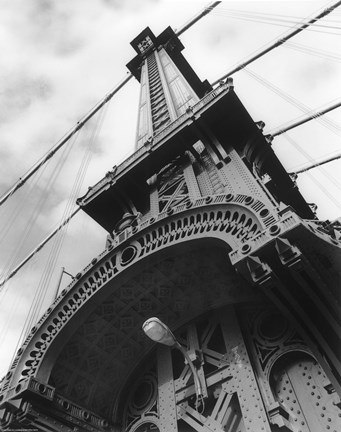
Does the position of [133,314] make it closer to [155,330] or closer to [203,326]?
[203,326]

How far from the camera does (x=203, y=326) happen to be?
8.63 metres

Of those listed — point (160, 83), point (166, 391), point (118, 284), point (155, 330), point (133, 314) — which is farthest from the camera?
point (160, 83)

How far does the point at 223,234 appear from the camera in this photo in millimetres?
6809

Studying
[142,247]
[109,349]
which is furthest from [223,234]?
[109,349]

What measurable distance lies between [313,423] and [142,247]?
4609 mm

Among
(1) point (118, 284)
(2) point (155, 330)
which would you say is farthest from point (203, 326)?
(2) point (155, 330)

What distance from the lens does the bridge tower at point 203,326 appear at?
5.73m

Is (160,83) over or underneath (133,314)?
over

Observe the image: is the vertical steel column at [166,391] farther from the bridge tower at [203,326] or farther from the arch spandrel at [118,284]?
the arch spandrel at [118,284]

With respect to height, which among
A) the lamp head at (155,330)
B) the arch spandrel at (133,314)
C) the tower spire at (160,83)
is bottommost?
the lamp head at (155,330)

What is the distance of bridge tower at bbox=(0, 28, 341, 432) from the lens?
573cm

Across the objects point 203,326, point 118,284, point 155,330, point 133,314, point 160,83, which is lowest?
point 155,330

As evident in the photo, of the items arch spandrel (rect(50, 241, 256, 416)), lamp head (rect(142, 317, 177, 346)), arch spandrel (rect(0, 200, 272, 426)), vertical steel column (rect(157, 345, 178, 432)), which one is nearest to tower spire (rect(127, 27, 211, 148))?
arch spandrel (rect(0, 200, 272, 426))

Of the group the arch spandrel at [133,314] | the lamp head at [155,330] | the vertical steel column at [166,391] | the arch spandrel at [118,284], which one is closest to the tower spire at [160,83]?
the arch spandrel at [118,284]
